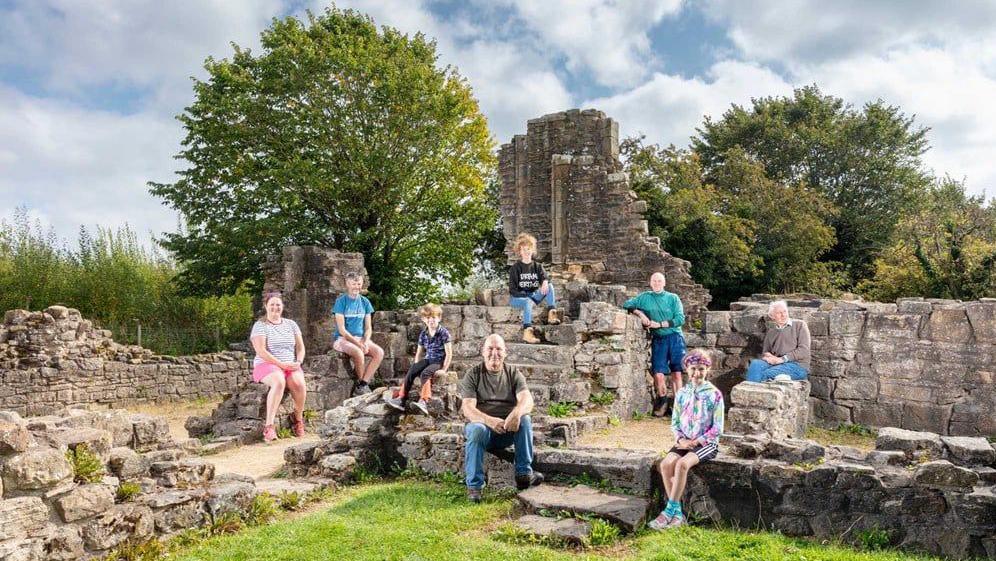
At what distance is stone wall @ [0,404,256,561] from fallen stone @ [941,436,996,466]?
5954 millimetres

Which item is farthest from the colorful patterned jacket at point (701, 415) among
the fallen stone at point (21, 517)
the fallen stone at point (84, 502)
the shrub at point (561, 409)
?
the fallen stone at point (21, 517)

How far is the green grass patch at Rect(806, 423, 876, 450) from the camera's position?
1009cm

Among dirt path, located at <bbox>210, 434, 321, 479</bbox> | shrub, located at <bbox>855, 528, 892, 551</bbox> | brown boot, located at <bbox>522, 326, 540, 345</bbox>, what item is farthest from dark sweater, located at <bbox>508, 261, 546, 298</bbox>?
shrub, located at <bbox>855, 528, 892, 551</bbox>

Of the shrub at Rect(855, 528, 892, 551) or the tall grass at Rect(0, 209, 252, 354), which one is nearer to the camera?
the shrub at Rect(855, 528, 892, 551)

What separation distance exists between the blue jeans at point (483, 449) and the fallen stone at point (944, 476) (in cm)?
314

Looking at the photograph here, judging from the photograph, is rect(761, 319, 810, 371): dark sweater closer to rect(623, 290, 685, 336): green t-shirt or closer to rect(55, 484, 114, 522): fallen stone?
rect(623, 290, 685, 336): green t-shirt

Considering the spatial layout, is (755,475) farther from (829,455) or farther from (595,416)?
(595,416)

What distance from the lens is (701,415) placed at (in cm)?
618

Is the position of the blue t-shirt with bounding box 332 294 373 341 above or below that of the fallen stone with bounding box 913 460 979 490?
above

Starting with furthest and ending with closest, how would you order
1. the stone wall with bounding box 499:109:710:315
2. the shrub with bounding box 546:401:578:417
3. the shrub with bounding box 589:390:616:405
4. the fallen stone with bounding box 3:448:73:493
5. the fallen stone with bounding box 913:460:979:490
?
the stone wall with bounding box 499:109:710:315 → the shrub with bounding box 589:390:616:405 → the shrub with bounding box 546:401:578:417 → the fallen stone with bounding box 913:460:979:490 → the fallen stone with bounding box 3:448:73:493

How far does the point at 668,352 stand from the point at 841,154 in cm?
2790

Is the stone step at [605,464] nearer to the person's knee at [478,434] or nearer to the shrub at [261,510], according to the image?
the person's knee at [478,434]

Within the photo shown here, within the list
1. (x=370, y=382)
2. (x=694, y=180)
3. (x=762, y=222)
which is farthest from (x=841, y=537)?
(x=762, y=222)

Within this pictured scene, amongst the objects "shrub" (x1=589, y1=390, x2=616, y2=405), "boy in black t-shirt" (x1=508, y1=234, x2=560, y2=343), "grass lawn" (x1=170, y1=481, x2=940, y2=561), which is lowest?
"grass lawn" (x1=170, y1=481, x2=940, y2=561)
